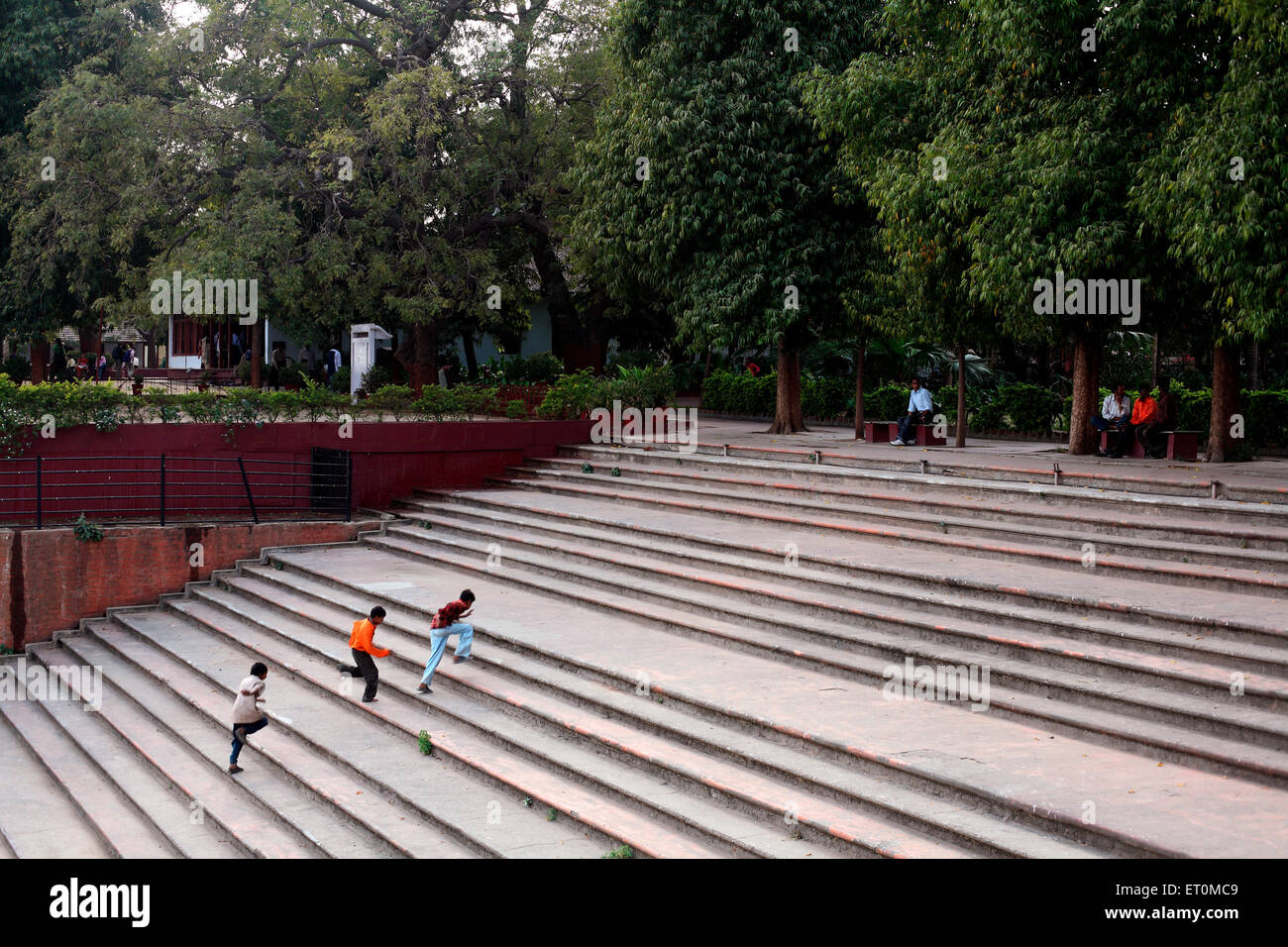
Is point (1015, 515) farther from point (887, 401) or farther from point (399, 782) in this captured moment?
point (887, 401)

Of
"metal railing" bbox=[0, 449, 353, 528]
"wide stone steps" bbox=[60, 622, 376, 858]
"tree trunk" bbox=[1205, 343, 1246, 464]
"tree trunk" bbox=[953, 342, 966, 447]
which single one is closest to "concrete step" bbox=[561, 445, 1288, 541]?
"tree trunk" bbox=[1205, 343, 1246, 464]

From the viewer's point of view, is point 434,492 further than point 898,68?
Yes

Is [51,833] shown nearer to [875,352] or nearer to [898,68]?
[898,68]

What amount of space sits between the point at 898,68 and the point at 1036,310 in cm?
504

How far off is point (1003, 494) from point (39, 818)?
10.6 meters

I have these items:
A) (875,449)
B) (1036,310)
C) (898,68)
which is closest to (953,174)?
(1036,310)

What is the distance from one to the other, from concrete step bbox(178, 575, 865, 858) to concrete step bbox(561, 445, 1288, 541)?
20.4 feet

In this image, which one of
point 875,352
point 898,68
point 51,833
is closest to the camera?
point 51,833

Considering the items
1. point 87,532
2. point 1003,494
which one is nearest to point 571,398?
point 87,532

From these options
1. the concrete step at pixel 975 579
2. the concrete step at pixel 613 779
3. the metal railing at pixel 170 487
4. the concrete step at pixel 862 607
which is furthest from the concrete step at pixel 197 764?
the concrete step at pixel 975 579

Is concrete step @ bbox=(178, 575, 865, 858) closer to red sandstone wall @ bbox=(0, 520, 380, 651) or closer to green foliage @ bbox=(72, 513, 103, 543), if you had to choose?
red sandstone wall @ bbox=(0, 520, 380, 651)

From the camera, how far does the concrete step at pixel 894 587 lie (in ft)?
31.1

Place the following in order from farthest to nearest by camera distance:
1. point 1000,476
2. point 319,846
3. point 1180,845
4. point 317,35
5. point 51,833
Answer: point 317,35
point 1000,476
point 51,833
point 319,846
point 1180,845

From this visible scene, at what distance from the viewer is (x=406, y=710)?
11188 millimetres
